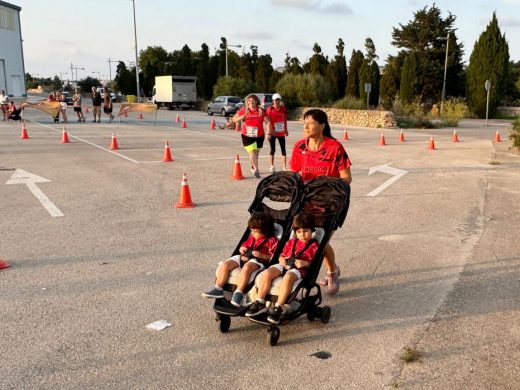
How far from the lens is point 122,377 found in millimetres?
3523

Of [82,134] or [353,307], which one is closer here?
[353,307]

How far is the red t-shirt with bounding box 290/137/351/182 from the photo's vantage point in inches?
195

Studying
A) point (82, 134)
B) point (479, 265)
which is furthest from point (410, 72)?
point (479, 265)

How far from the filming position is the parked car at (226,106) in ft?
120

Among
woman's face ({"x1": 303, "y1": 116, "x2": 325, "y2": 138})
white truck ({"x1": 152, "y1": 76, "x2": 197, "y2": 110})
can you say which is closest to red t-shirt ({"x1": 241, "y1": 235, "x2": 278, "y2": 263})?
woman's face ({"x1": 303, "y1": 116, "x2": 325, "y2": 138})

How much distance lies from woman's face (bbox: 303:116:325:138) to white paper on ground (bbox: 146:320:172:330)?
2.07m

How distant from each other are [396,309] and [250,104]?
743 centimetres

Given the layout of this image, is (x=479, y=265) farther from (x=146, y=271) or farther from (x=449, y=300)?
(x=146, y=271)

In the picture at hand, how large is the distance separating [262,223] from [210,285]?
1.21m

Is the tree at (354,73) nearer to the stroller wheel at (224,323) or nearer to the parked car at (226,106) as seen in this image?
the parked car at (226,106)

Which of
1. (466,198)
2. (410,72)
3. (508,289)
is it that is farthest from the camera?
(410,72)

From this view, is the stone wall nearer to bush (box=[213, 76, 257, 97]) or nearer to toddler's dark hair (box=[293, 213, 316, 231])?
bush (box=[213, 76, 257, 97])

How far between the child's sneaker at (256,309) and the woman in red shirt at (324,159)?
43.9 inches

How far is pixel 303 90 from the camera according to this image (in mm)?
39188
